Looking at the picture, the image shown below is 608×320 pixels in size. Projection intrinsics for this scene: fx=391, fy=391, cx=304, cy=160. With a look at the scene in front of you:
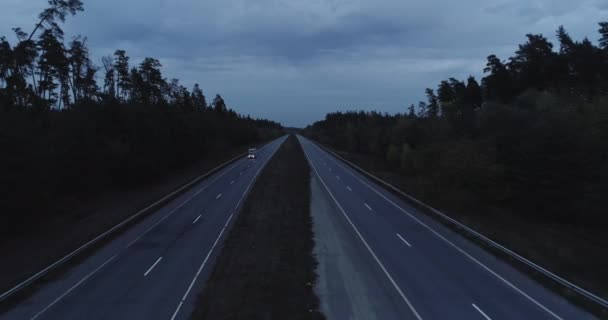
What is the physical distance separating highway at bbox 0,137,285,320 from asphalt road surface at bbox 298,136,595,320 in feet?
16.2

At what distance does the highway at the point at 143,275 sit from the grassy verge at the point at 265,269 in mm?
702

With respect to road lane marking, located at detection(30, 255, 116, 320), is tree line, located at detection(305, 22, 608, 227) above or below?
above

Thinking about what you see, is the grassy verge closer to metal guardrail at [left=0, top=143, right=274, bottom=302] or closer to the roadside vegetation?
metal guardrail at [left=0, top=143, right=274, bottom=302]

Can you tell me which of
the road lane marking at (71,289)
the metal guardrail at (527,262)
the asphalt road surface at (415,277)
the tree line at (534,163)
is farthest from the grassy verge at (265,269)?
the tree line at (534,163)

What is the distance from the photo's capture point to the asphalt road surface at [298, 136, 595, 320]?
1181cm

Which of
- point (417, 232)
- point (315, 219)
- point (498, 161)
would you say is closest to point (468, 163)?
point (498, 161)

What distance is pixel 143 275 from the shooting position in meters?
14.8

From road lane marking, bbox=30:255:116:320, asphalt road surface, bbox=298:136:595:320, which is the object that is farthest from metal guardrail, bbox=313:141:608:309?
road lane marking, bbox=30:255:116:320

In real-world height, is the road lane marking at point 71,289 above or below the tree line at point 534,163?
below

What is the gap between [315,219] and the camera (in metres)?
23.8

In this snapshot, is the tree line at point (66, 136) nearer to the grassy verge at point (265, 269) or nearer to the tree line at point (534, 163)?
the grassy verge at point (265, 269)

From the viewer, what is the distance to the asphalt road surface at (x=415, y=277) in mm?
11812

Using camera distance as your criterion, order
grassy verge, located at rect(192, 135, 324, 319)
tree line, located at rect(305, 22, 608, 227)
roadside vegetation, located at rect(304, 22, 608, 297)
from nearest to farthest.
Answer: grassy verge, located at rect(192, 135, 324, 319) < roadside vegetation, located at rect(304, 22, 608, 297) < tree line, located at rect(305, 22, 608, 227)

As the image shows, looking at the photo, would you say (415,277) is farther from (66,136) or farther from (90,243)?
(66,136)
